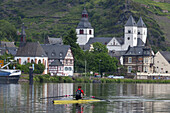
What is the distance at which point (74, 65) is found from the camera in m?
185

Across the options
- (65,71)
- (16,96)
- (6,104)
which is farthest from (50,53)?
(6,104)

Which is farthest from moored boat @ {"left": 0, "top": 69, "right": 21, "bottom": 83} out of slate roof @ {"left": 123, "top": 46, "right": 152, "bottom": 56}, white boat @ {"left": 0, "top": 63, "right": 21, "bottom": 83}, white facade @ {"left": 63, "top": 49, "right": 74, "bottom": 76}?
slate roof @ {"left": 123, "top": 46, "right": 152, "bottom": 56}

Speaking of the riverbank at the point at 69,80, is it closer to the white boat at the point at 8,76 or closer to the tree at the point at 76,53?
the white boat at the point at 8,76

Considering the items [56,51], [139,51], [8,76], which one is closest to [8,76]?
[8,76]

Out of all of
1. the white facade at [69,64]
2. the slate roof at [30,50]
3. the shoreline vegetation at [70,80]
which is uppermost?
the slate roof at [30,50]

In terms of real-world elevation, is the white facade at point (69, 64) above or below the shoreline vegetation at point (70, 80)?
above

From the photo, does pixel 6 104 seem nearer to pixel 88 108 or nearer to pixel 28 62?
pixel 88 108

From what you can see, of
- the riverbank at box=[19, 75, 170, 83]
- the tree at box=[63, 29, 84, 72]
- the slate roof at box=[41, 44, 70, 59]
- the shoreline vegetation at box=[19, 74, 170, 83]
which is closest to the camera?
the riverbank at box=[19, 75, 170, 83]

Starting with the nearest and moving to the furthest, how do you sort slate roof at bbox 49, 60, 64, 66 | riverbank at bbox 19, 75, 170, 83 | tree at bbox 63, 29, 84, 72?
riverbank at bbox 19, 75, 170, 83 → slate roof at bbox 49, 60, 64, 66 → tree at bbox 63, 29, 84, 72

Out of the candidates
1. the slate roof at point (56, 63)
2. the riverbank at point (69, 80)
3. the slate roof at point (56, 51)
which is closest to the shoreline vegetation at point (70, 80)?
the riverbank at point (69, 80)

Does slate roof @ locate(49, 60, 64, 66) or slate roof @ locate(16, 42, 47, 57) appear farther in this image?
slate roof @ locate(49, 60, 64, 66)

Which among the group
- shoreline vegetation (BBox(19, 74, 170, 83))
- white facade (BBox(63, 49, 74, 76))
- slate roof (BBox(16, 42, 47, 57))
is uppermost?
slate roof (BBox(16, 42, 47, 57))

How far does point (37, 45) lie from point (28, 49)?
3.05m

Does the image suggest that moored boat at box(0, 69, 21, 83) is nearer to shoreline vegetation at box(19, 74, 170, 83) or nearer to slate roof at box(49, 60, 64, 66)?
shoreline vegetation at box(19, 74, 170, 83)
